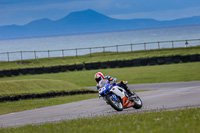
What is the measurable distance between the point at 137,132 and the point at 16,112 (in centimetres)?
1052

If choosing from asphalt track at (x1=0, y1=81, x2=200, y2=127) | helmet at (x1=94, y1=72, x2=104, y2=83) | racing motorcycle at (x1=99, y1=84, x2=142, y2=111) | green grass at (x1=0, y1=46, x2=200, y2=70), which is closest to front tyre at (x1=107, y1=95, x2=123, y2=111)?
racing motorcycle at (x1=99, y1=84, x2=142, y2=111)

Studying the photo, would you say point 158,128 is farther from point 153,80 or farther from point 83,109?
point 153,80

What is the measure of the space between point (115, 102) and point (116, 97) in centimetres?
18

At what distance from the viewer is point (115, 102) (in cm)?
1336

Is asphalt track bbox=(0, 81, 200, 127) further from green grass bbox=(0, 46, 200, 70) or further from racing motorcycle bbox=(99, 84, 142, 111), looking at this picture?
green grass bbox=(0, 46, 200, 70)

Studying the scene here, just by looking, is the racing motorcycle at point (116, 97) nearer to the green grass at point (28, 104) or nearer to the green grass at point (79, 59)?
the green grass at point (28, 104)

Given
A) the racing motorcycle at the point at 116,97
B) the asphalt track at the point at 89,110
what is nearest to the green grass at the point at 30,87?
the asphalt track at the point at 89,110

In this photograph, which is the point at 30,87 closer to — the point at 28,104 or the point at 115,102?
the point at 28,104

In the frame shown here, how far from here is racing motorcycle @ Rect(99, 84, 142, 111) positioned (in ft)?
43.3

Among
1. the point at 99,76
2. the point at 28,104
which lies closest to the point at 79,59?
the point at 28,104

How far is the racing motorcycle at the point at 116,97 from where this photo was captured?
13.2 metres

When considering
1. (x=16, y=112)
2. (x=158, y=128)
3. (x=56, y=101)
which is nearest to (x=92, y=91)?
(x=56, y=101)

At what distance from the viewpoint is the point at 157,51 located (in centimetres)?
5106

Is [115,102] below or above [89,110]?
above
